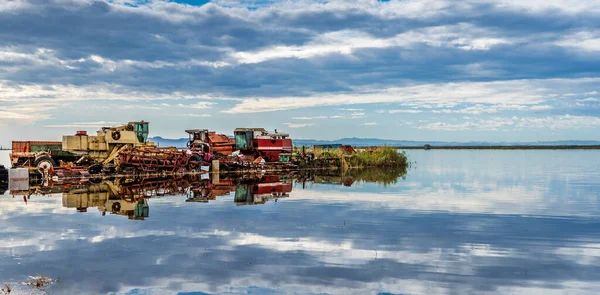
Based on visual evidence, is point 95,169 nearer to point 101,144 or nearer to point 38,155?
point 101,144

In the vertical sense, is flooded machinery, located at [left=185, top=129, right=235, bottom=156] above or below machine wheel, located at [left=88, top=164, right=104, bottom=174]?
above

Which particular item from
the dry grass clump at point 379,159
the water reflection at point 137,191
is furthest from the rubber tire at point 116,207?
the dry grass clump at point 379,159

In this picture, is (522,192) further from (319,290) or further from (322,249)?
(319,290)

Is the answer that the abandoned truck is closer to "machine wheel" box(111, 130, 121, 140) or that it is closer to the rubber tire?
"machine wheel" box(111, 130, 121, 140)

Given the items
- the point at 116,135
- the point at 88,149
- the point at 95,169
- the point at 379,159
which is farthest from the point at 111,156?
the point at 379,159

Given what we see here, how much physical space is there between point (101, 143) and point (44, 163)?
5309 mm

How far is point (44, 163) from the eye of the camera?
45062 millimetres

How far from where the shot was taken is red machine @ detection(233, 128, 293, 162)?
62.0m

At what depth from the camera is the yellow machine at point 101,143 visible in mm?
48344

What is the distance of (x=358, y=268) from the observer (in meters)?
13.2

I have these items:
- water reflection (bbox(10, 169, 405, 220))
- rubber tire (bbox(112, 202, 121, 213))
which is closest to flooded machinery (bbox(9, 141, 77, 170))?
water reflection (bbox(10, 169, 405, 220))

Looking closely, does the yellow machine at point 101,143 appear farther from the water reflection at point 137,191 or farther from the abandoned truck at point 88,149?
the water reflection at point 137,191

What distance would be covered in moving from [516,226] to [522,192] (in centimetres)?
1414

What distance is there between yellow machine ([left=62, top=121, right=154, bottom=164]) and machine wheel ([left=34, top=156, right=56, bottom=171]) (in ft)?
8.42
